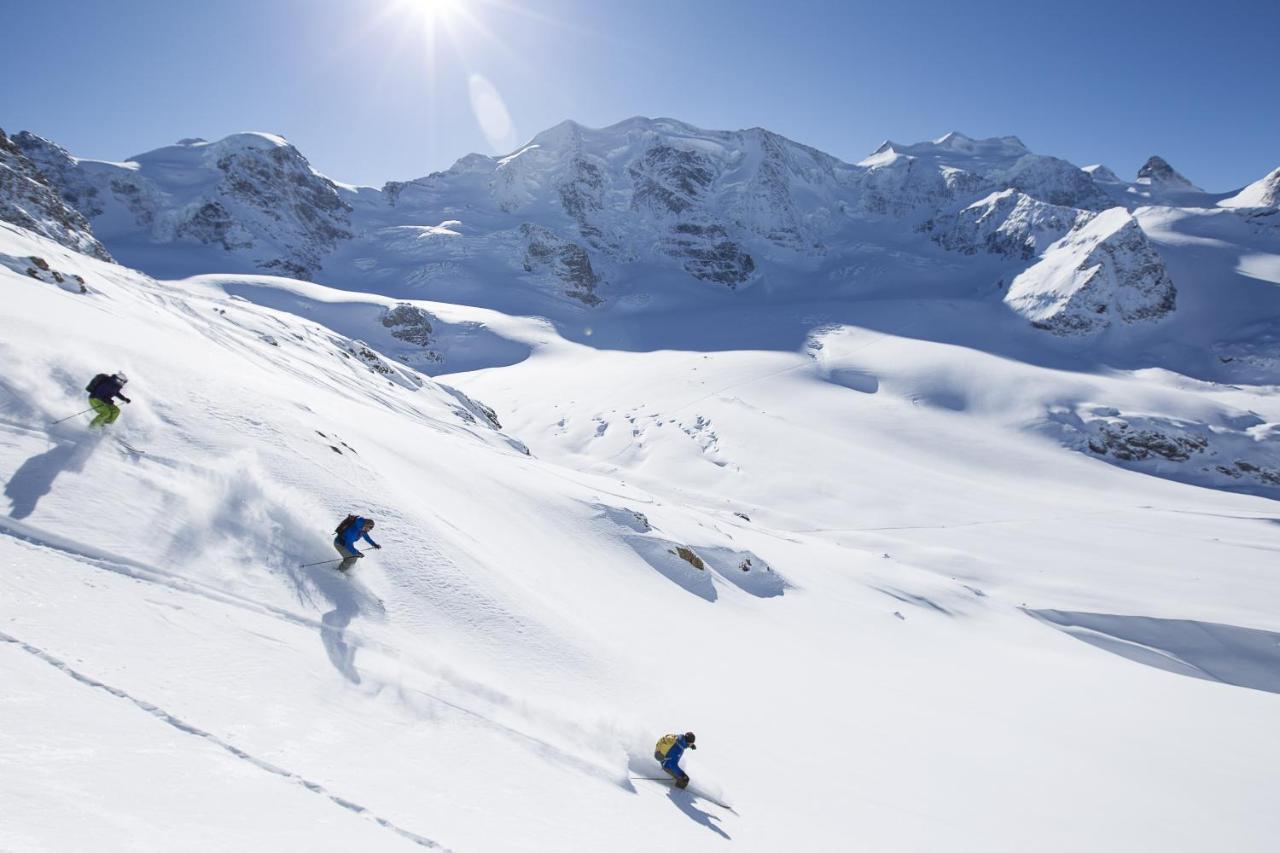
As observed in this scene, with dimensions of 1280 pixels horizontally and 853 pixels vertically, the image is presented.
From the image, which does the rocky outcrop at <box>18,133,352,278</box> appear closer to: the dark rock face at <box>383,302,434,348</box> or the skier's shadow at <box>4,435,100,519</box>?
the dark rock face at <box>383,302,434,348</box>

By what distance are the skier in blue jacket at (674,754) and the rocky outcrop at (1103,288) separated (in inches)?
4272

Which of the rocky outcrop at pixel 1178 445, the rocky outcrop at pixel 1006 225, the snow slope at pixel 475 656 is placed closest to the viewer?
the snow slope at pixel 475 656

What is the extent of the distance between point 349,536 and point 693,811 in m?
6.00

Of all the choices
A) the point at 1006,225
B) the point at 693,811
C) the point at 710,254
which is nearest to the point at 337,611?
the point at 693,811

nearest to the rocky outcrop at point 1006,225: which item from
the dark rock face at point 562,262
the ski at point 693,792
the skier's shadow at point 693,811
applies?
the dark rock face at point 562,262

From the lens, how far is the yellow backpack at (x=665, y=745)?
805 centimetres

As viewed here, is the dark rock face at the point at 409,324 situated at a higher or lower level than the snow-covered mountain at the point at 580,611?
higher

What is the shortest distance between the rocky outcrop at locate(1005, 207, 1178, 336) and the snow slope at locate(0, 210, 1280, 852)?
76045mm

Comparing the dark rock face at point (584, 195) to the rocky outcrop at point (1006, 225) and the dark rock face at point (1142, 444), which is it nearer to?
the rocky outcrop at point (1006, 225)

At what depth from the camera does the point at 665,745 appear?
810 centimetres

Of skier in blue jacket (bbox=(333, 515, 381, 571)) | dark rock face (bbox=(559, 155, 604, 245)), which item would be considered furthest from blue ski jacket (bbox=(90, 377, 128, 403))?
dark rock face (bbox=(559, 155, 604, 245))

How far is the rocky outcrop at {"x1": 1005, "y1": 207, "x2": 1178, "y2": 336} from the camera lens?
95125 mm

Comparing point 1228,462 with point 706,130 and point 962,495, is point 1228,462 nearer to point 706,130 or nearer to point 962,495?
point 962,495

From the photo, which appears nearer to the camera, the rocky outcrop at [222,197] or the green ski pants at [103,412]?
the green ski pants at [103,412]
